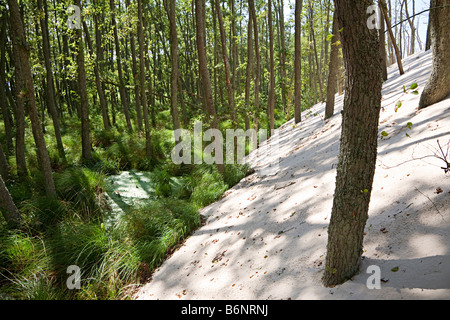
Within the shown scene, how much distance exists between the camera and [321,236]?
3.11 meters

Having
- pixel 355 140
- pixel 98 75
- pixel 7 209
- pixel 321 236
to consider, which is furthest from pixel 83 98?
pixel 355 140

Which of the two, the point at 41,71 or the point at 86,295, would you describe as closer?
the point at 86,295

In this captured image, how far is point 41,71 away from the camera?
32.3 ft

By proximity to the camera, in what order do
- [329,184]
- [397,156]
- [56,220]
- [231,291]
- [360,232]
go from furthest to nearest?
[56,220] < [329,184] < [397,156] < [231,291] < [360,232]

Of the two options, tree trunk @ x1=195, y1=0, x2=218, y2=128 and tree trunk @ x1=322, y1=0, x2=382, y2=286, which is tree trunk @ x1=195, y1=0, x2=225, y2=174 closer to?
tree trunk @ x1=195, y1=0, x2=218, y2=128


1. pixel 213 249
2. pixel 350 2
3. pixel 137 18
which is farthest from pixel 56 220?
pixel 137 18

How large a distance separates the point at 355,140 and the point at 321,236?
1.52 m

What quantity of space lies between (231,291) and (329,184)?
2151 millimetres

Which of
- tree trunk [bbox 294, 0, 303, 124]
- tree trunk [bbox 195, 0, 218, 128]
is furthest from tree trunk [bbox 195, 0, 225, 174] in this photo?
tree trunk [bbox 294, 0, 303, 124]

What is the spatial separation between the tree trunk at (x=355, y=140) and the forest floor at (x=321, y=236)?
0.78 ft

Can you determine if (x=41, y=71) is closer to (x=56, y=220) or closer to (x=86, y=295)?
(x=56, y=220)

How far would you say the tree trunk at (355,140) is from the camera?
5.96 feet

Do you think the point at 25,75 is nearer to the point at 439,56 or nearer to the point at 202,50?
the point at 202,50

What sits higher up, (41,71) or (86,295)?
(41,71)
